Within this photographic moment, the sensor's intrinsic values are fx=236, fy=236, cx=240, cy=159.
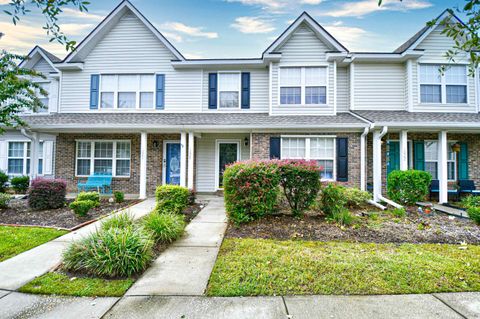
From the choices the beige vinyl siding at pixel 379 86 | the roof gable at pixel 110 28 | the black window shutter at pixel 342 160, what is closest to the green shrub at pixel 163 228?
the black window shutter at pixel 342 160

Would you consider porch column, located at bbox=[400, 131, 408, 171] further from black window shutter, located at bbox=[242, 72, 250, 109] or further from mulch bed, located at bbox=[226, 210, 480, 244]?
black window shutter, located at bbox=[242, 72, 250, 109]

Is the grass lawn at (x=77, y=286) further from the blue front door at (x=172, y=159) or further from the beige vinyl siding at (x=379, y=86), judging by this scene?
the beige vinyl siding at (x=379, y=86)

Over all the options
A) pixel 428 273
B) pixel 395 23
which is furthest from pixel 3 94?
pixel 395 23

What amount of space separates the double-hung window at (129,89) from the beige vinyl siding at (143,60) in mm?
284

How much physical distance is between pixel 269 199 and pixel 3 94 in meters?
10.1

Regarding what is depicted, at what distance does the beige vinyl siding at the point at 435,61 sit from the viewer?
34.6 feet

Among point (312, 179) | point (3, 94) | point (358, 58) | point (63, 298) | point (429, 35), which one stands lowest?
point (63, 298)

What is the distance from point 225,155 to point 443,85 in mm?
10365

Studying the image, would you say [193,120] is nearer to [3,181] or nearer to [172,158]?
[172,158]

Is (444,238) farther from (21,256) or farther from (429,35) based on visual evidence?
(429,35)

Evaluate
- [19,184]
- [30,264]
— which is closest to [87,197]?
[30,264]

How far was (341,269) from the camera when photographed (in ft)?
11.9

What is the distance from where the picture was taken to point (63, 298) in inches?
121

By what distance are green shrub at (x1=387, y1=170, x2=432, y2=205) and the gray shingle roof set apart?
2366 millimetres
